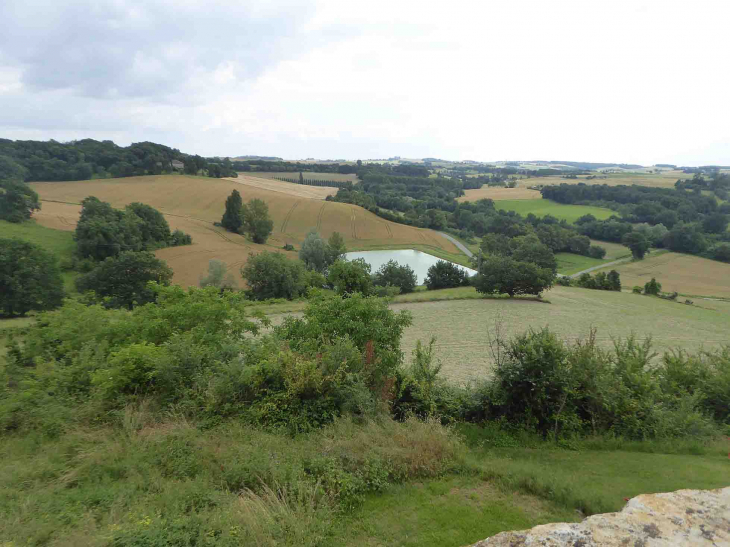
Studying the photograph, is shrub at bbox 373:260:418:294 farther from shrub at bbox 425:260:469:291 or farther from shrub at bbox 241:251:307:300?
shrub at bbox 241:251:307:300

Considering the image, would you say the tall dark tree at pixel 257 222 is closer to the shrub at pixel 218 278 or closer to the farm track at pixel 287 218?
the farm track at pixel 287 218

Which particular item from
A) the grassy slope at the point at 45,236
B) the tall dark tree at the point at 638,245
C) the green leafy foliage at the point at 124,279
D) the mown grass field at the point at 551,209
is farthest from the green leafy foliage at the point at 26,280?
the mown grass field at the point at 551,209

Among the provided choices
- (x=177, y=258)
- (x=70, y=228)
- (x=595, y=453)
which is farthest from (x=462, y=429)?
(x=70, y=228)

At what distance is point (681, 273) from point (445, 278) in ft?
108

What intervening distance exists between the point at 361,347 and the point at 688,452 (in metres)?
7.04

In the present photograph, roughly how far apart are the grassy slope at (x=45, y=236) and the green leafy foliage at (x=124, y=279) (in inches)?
282

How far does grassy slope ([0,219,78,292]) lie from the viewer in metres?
39.1

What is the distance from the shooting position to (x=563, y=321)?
2677cm

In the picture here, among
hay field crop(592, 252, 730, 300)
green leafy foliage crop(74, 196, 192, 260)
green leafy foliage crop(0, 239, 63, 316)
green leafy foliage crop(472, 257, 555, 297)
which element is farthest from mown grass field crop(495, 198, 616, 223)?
green leafy foliage crop(0, 239, 63, 316)

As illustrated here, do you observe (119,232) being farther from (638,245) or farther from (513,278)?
(638,245)

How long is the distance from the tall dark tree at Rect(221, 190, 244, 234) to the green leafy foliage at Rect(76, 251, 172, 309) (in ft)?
93.2

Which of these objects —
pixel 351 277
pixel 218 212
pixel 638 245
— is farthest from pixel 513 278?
pixel 218 212

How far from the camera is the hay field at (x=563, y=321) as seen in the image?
64.6 feet

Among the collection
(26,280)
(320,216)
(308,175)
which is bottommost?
(26,280)
